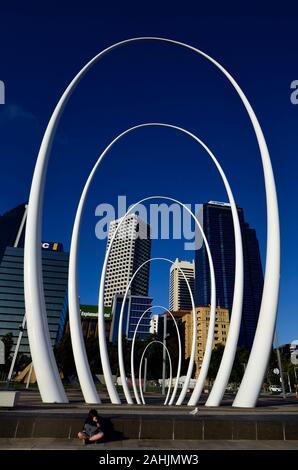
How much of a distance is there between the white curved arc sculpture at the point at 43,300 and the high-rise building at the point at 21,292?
142 metres

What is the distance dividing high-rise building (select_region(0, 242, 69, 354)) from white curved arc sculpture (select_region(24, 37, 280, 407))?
142110 mm

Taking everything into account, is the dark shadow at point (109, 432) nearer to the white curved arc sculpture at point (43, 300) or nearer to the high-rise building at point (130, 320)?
the white curved arc sculpture at point (43, 300)

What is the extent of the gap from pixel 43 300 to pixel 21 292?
498 ft

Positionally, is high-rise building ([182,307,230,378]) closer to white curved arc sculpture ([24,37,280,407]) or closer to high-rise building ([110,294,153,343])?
high-rise building ([110,294,153,343])

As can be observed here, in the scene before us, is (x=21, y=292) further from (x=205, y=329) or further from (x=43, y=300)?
(x=43, y=300)

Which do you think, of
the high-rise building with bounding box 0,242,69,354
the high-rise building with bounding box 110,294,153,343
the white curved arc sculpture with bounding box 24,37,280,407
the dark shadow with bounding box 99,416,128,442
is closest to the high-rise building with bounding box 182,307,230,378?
the high-rise building with bounding box 110,294,153,343

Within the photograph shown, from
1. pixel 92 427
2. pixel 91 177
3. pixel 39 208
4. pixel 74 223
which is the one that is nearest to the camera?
pixel 92 427

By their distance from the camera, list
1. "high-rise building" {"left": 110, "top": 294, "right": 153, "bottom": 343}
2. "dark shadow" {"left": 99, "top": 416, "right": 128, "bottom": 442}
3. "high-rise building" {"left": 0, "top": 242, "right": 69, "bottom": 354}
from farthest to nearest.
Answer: "high-rise building" {"left": 110, "top": 294, "right": 153, "bottom": 343}
"high-rise building" {"left": 0, "top": 242, "right": 69, "bottom": 354}
"dark shadow" {"left": 99, "top": 416, "right": 128, "bottom": 442}

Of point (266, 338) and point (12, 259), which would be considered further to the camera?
point (12, 259)

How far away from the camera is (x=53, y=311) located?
15475 centimetres

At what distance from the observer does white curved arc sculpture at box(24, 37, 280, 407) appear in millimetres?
13312

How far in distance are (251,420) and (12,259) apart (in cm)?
16005
